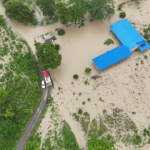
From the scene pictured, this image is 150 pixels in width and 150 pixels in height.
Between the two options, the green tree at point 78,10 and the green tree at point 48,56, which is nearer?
the green tree at point 48,56

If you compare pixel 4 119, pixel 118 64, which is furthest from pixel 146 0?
pixel 4 119

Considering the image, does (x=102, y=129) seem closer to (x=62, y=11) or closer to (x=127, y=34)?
(x=127, y=34)

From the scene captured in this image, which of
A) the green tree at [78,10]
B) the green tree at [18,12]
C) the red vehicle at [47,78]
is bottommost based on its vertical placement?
the red vehicle at [47,78]

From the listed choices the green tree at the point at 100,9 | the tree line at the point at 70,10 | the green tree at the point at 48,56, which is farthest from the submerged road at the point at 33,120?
the green tree at the point at 100,9

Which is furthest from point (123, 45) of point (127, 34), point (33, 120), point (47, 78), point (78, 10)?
point (33, 120)

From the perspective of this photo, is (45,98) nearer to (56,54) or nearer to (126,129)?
(56,54)

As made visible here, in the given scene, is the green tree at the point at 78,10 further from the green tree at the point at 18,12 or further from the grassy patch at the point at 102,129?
the grassy patch at the point at 102,129

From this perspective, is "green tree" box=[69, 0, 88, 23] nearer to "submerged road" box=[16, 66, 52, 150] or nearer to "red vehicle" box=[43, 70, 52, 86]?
"red vehicle" box=[43, 70, 52, 86]
